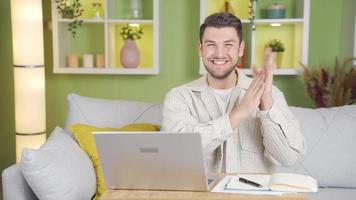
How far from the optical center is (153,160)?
4.07ft

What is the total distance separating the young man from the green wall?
1.43 meters

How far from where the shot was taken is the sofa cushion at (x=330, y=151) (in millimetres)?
2350

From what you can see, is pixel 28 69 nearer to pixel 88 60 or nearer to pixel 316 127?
pixel 88 60

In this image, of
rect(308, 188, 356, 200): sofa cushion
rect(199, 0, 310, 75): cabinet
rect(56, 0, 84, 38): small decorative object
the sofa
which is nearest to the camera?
rect(308, 188, 356, 200): sofa cushion

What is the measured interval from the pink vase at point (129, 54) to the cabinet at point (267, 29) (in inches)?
18.4

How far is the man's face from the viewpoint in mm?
1803

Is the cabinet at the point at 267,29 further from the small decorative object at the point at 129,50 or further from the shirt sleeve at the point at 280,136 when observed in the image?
the shirt sleeve at the point at 280,136

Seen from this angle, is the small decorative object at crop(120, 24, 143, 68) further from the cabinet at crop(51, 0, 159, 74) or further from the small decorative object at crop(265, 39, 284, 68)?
the small decorative object at crop(265, 39, 284, 68)

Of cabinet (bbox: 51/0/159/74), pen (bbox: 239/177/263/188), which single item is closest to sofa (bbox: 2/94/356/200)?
cabinet (bbox: 51/0/159/74)

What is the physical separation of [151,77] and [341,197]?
168 centimetres

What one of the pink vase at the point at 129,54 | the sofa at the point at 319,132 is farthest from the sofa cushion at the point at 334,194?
the pink vase at the point at 129,54

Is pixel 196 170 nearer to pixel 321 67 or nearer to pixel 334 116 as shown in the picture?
pixel 334 116

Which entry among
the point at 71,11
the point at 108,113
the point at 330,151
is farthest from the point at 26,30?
the point at 330,151

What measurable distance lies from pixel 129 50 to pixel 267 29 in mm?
985
